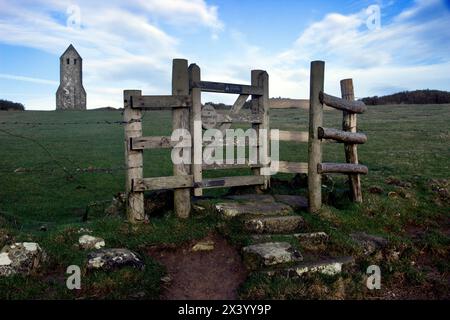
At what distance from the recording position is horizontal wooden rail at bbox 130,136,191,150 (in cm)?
859

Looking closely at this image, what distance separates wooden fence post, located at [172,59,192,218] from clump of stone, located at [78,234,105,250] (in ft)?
6.57

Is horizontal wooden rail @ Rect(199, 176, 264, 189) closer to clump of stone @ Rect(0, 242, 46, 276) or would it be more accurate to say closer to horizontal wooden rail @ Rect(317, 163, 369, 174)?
horizontal wooden rail @ Rect(317, 163, 369, 174)

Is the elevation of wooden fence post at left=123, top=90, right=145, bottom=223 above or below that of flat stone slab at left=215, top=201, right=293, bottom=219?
above

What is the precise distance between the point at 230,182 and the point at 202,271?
3.49 meters

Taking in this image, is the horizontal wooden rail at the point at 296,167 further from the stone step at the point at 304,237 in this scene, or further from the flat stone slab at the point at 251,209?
the stone step at the point at 304,237

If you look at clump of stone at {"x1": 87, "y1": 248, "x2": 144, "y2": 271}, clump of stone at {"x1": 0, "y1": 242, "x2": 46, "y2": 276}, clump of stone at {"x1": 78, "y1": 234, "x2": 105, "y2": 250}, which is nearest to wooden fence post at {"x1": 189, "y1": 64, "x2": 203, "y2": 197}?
clump of stone at {"x1": 78, "y1": 234, "x2": 105, "y2": 250}

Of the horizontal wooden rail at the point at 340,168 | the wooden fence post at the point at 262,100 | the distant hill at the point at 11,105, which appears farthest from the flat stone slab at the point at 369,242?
the distant hill at the point at 11,105

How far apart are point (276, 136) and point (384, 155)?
10.2 m

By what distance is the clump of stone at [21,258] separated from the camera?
6418mm

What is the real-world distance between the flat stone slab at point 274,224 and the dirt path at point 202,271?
721mm

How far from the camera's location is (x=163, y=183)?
8.91m

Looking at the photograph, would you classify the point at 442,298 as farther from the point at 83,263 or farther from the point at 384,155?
the point at 384,155

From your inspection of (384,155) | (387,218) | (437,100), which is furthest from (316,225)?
(437,100)

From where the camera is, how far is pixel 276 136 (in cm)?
1081
